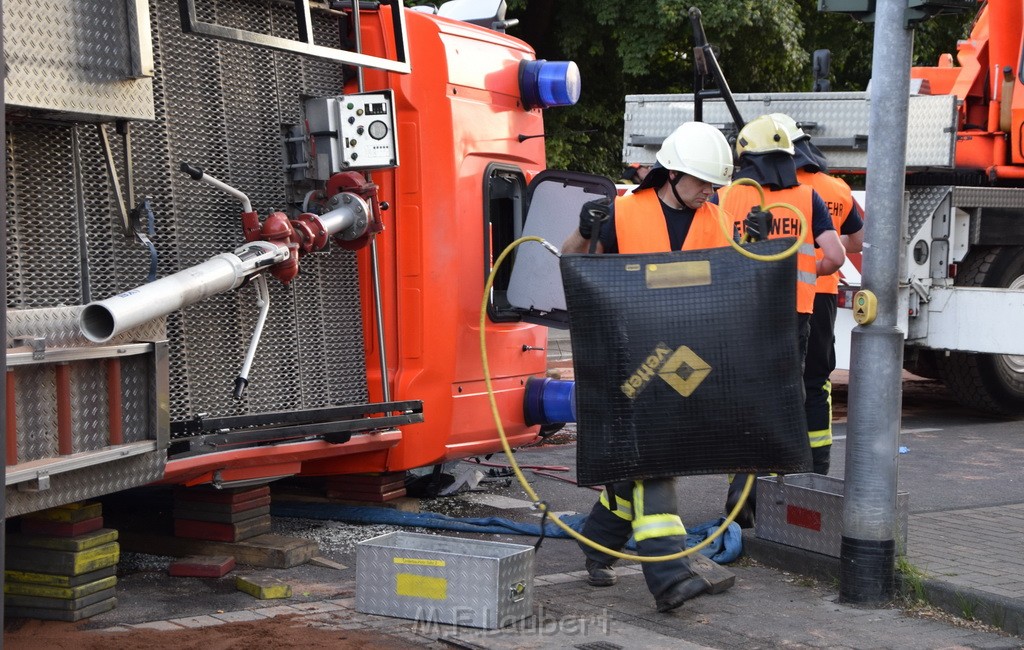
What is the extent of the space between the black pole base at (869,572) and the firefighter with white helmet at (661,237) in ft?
2.15

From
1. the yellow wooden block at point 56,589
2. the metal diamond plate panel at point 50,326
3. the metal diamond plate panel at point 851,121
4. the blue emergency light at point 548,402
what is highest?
the metal diamond plate panel at point 851,121

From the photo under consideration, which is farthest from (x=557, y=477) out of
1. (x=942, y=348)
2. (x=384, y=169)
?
(x=942, y=348)

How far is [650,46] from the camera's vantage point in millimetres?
16625

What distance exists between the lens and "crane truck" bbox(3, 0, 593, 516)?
449 cm

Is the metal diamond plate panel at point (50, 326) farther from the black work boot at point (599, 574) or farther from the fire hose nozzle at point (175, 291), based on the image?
the black work boot at point (599, 574)

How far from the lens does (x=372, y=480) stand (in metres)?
6.75

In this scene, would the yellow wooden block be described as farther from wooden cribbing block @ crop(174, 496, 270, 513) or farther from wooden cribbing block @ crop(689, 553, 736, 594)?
wooden cribbing block @ crop(689, 553, 736, 594)

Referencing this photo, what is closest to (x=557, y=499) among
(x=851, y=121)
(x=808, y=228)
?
(x=808, y=228)

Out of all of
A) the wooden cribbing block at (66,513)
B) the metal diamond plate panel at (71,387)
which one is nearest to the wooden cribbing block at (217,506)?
the wooden cribbing block at (66,513)

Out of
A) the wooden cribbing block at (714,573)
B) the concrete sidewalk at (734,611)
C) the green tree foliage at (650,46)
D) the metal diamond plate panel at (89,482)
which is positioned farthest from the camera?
the green tree foliage at (650,46)

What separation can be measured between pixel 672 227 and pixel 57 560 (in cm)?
262

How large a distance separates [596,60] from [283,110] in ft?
42.1

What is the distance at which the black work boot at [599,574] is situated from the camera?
551 centimetres

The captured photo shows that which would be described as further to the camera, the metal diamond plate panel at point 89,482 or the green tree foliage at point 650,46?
the green tree foliage at point 650,46
